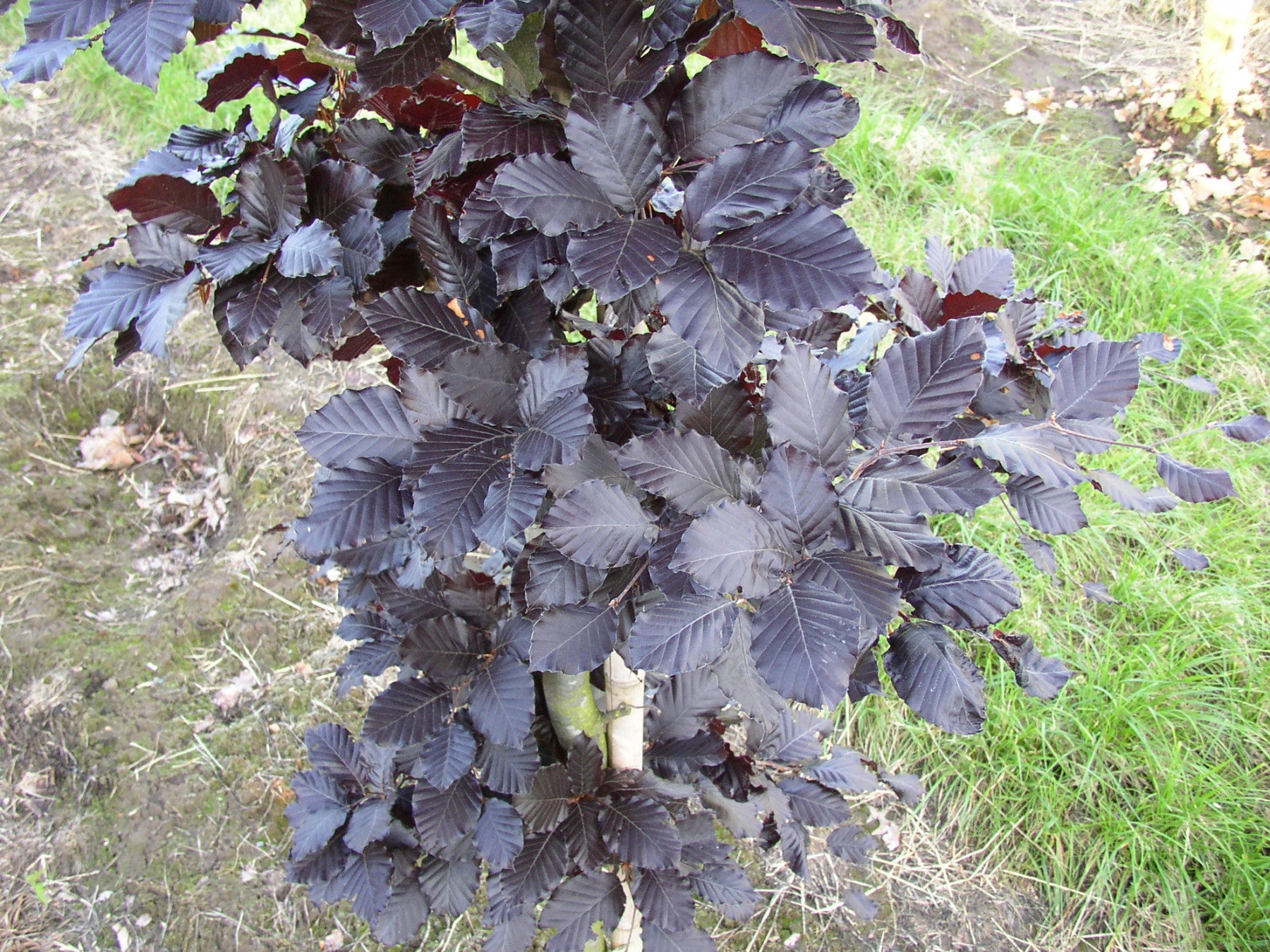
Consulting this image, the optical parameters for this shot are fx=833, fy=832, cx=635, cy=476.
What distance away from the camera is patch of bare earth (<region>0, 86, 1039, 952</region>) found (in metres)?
1.75

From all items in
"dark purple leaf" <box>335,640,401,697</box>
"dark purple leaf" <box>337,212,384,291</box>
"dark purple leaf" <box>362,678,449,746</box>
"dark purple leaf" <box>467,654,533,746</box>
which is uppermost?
"dark purple leaf" <box>337,212,384,291</box>

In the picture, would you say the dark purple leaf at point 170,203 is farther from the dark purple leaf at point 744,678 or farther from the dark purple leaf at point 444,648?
the dark purple leaf at point 744,678

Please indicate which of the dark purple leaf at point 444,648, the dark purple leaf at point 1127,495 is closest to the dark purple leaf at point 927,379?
the dark purple leaf at point 1127,495

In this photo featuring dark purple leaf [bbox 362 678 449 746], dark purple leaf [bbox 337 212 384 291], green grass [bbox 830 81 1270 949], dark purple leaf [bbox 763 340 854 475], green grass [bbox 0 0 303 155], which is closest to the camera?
dark purple leaf [bbox 763 340 854 475]

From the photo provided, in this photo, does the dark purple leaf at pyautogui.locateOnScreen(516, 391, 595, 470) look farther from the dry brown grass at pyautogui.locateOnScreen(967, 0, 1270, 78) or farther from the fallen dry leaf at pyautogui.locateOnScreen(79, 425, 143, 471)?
the dry brown grass at pyautogui.locateOnScreen(967, 0, 1270, 78)

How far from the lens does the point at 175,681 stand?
2094 mm

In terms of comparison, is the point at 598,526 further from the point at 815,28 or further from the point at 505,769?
the point at 505,769

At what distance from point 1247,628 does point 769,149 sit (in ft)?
6.73

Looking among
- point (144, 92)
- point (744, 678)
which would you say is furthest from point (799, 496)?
point (144, 92)

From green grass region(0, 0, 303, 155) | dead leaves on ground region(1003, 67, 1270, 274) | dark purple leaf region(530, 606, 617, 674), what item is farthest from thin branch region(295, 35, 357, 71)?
dead leaves on ground region(1003, 67, 1270, 274)

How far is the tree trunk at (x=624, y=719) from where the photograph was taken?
1.14 meters

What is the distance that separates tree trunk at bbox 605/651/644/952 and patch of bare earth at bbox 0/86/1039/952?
2.29 feet

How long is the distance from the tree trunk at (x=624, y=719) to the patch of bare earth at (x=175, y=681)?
2.29ft

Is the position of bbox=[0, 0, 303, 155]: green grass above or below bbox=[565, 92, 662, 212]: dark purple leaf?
below
